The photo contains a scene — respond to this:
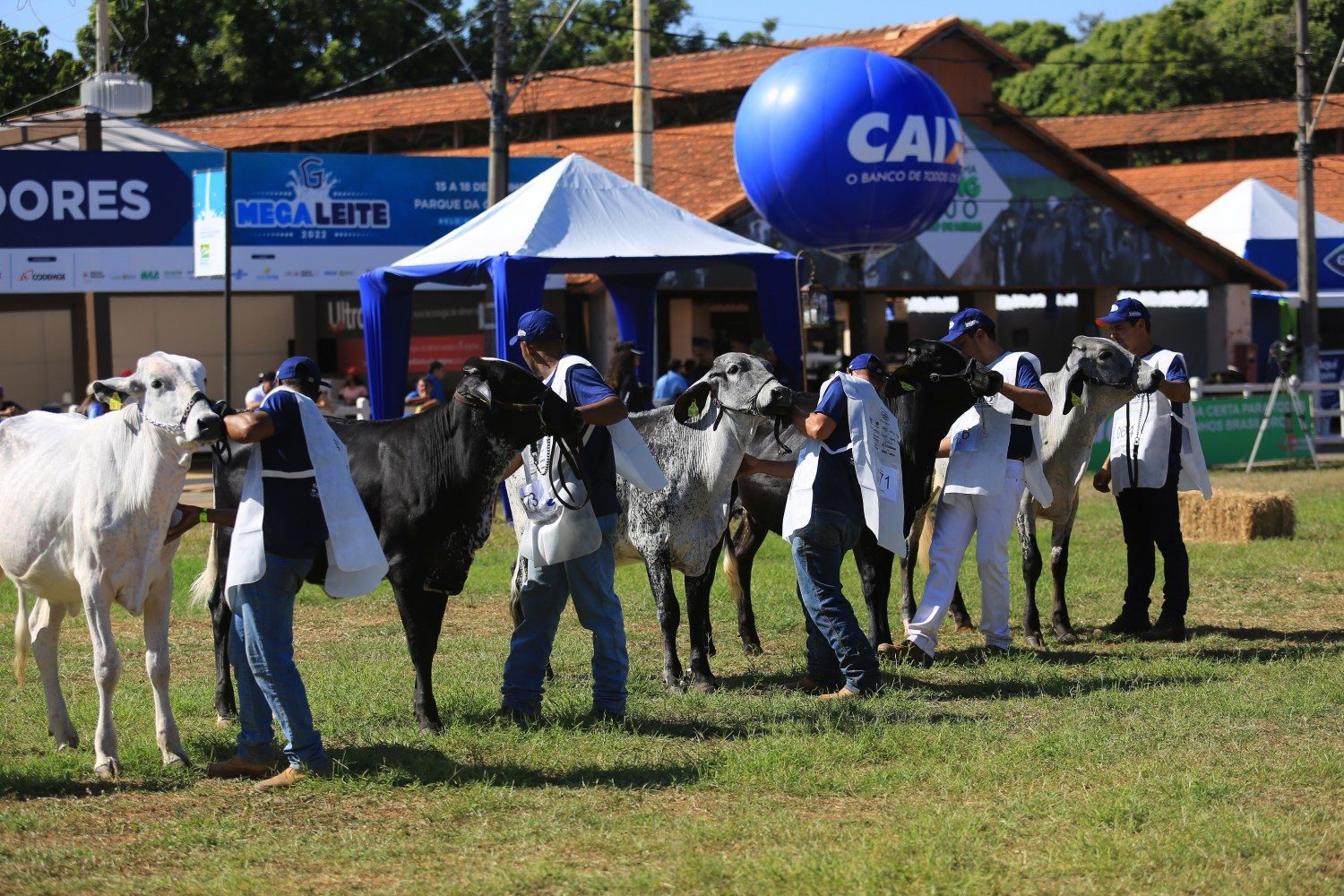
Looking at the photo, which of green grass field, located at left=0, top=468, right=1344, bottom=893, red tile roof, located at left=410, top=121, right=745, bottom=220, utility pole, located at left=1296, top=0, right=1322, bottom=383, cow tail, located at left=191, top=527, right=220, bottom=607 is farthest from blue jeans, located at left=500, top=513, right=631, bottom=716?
utility pole, located at left=1296, top=0, right=1322, bottom=383

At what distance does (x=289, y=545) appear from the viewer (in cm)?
659

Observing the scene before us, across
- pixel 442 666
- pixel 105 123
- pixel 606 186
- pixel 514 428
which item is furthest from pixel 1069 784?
pixel 105 123

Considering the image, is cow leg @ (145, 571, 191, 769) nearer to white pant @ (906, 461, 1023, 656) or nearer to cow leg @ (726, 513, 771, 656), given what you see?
cow leg @ (726, 513, 771, 656)

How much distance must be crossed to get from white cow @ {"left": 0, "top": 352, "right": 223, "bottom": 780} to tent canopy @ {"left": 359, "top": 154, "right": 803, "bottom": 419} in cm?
843

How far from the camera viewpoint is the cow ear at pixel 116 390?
673 cm

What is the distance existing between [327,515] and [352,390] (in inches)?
739

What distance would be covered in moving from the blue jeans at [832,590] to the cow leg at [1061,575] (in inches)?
104

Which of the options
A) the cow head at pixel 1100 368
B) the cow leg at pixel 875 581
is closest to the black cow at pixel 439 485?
the cow leg at pixel 875 581

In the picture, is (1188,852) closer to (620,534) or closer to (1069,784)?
(1069,784)

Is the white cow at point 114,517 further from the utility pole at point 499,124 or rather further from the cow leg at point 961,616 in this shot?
the utility pole at point 499,124

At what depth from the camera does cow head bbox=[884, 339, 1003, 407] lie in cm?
909

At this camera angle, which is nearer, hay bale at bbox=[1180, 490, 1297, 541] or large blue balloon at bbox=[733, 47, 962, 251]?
hay bale at bbox=[1180, 490, 1297, 541]

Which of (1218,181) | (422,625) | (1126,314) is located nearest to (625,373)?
(1126,314)

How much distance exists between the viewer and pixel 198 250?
57.0ft
